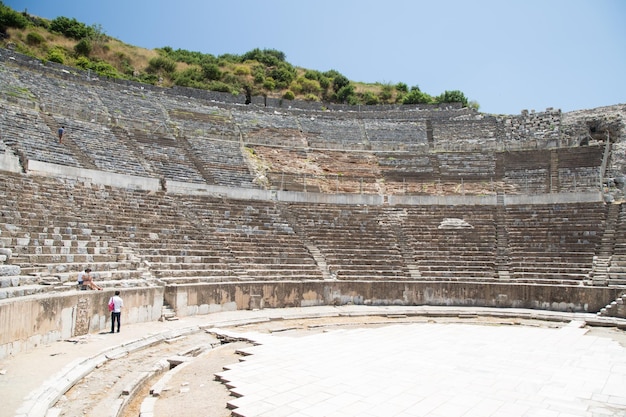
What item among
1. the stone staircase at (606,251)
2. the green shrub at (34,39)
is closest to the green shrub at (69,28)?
the green shrub at (34,39)

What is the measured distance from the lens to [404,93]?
46312mm

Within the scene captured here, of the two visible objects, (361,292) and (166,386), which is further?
(361,292)

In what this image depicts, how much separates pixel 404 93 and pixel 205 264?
35486 mm

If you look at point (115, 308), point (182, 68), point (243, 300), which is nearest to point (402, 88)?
point (182, 68)

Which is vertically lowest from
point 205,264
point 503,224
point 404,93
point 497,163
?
point 205,264

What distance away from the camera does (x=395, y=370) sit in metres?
8.27

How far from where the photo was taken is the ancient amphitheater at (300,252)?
7.50 m

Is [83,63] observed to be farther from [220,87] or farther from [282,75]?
[282,75]

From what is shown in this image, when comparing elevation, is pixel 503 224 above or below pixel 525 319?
above

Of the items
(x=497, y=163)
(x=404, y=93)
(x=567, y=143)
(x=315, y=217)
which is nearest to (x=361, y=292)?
(x=315, y=217)

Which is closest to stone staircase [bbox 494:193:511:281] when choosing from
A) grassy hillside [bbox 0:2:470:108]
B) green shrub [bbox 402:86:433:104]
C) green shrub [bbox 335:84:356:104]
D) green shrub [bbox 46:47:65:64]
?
green shrub [bbox 402:86:433:104]

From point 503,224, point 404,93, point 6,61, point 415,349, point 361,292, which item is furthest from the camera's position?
point 404,93

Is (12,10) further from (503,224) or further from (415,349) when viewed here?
(415,349)

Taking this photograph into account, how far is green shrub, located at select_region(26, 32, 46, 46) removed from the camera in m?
35.8
